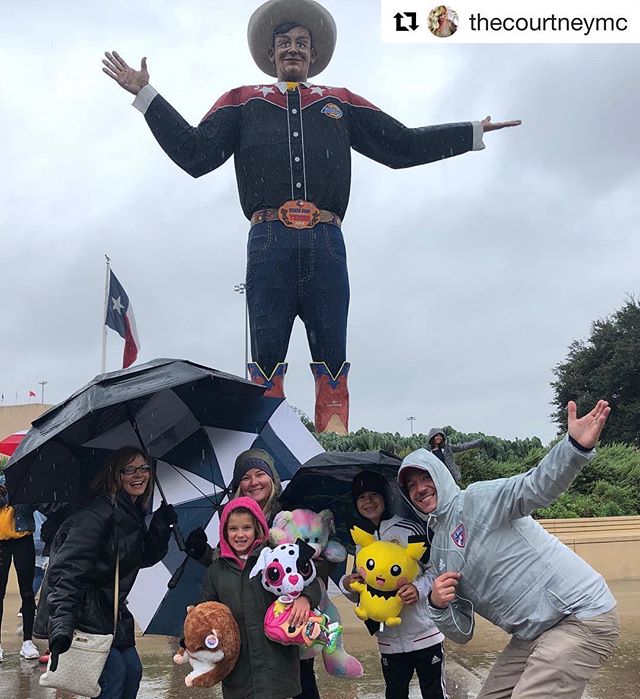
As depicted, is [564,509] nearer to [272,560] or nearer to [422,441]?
[422,441]

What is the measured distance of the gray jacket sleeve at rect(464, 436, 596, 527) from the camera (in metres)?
2.86

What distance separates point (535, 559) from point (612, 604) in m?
0.32

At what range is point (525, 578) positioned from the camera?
300 centimetres

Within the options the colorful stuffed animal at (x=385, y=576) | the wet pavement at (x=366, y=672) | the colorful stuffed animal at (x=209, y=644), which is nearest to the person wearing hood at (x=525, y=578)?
the colorful stuffed animal at (x=385, y=576)

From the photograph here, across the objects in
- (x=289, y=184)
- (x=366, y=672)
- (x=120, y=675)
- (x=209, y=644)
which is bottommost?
(x=366, y=672)

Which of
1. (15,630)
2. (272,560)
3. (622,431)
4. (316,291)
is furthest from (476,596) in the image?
(622,431)

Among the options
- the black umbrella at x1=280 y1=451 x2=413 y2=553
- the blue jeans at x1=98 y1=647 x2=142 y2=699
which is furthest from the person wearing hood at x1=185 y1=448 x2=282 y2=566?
the blue jeans at x1=98 y1=647 x2=142 y2=699

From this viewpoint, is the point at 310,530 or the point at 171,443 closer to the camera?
the point at 310,530

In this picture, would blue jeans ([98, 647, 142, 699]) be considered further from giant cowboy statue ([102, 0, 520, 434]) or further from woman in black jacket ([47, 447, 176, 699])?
giant cowboy statue ([102, 0, 520, 434])

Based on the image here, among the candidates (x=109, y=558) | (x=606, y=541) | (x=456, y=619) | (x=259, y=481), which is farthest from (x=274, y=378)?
(x=456, y=619)

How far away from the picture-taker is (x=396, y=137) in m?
9.33

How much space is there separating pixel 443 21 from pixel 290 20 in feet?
6.98

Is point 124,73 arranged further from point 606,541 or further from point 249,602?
point 606,541

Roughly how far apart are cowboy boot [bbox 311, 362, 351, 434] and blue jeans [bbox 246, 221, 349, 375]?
21 centimetres
